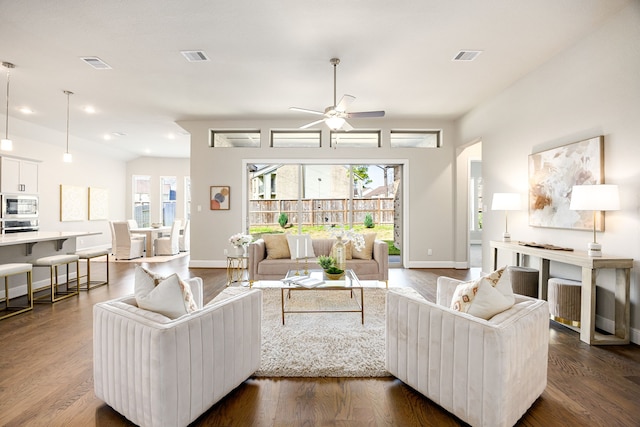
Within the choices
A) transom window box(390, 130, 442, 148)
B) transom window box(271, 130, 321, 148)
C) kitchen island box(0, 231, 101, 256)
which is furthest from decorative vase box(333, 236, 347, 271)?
transom window box(390, 130, 442, 148)

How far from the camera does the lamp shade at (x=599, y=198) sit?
2.70 meters

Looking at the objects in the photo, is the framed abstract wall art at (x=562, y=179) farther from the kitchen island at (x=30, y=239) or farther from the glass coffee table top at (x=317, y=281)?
the kitchen island at (x=30, y=239)

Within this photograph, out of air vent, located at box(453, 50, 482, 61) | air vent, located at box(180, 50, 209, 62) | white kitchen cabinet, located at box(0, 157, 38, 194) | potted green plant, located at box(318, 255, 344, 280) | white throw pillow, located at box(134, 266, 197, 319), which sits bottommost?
potted green plant, located at box(318, 255, 344, 280)

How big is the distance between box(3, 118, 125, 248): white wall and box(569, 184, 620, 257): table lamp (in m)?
9.10

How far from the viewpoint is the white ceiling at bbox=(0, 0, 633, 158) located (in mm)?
2754

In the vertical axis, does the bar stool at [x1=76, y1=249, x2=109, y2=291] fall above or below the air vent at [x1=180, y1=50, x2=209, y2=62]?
below

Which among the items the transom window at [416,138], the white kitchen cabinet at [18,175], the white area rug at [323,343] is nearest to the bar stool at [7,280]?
the white area rug at [323,343]

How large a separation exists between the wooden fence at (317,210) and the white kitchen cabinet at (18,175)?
185 inches

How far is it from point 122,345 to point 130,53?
3.33 m

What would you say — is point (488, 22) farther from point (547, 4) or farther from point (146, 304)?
point (146, 304)

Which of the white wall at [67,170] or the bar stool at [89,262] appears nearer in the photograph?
the bar stool at [89,262]

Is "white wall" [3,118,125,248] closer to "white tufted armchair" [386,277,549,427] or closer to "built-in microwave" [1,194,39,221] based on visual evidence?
"built-in microwave" [1,194,39,221]

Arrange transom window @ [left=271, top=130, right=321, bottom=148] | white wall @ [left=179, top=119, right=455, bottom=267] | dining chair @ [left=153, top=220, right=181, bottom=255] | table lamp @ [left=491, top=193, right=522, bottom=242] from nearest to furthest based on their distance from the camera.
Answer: table lamp @ [left=491, top=193, right=522, bottom=242] → white wall @ [left=179, top=119, right=455, bottom=267] → transom window @ [left=271, top=130, right=321, bottom=148] → dining chair @ [left=153, top=220, right=181, bottom=255]

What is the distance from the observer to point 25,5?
8.75ft
